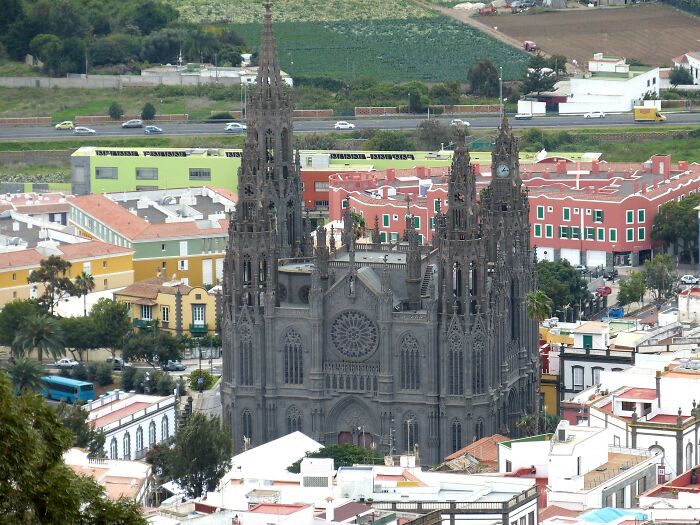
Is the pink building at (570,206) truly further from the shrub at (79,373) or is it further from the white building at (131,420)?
the white building at (131,420)

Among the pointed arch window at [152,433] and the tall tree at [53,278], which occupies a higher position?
the tall tree at [53,278]

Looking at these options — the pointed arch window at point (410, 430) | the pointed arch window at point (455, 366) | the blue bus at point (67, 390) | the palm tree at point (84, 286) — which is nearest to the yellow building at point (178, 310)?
the palm tree at point (84, 286)

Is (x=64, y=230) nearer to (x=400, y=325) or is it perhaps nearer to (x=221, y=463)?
(x=400, y=325)

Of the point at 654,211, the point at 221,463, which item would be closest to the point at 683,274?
the point at 654,211

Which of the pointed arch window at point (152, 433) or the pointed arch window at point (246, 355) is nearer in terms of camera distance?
the pointed arch window at point (246, 355)

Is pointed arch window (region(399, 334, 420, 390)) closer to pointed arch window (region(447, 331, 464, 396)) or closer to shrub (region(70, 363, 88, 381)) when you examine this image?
pointed arch window (region(447, 331, 464, 396))

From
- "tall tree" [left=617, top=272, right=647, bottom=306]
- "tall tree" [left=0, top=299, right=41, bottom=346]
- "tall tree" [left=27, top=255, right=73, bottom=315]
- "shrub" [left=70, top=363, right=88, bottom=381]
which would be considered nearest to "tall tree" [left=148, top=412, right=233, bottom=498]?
"shrub" [left=70, top=363, right=88, bottom=381]
